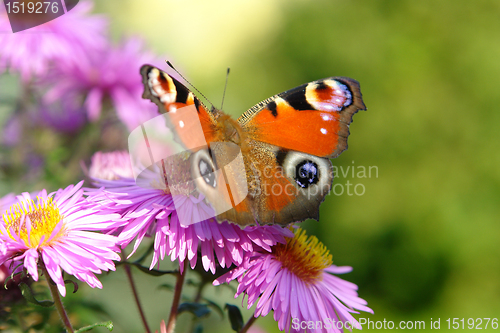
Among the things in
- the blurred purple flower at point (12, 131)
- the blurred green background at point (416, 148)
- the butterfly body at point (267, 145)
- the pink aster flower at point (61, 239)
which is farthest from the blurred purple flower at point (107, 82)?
the blurred green background at point (416, 148)

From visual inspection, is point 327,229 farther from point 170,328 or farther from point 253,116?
point 170,328

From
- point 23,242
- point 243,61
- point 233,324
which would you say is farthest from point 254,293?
point 243,61

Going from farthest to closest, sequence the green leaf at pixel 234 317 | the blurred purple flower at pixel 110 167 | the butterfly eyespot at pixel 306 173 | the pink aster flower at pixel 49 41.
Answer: the pink aster flower at pixel 49 41, the blurred purple flower at pixel 110 167, the butterfly eyespot at pixel 306 173, the green leaf at pixel 234 317

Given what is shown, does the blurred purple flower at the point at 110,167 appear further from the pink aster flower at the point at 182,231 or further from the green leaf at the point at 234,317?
the green leaf at the point at 234,317

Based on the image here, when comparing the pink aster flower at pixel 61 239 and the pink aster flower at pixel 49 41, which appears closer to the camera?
the pink aster flower at pixel 61 239

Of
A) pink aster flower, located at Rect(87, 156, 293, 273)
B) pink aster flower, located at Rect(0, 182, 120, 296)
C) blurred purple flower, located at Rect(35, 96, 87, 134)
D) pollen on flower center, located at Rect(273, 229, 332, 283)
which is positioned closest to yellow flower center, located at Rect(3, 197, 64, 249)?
pink aster flower, located at Rect(0, 182, 120, 296)

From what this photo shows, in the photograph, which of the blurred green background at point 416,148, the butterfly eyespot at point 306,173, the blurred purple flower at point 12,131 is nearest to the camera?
the butterfly eyespot at point 306,173

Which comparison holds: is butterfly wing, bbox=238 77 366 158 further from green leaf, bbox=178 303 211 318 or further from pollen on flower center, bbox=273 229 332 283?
green leaf, bbox=178 303 211 318
